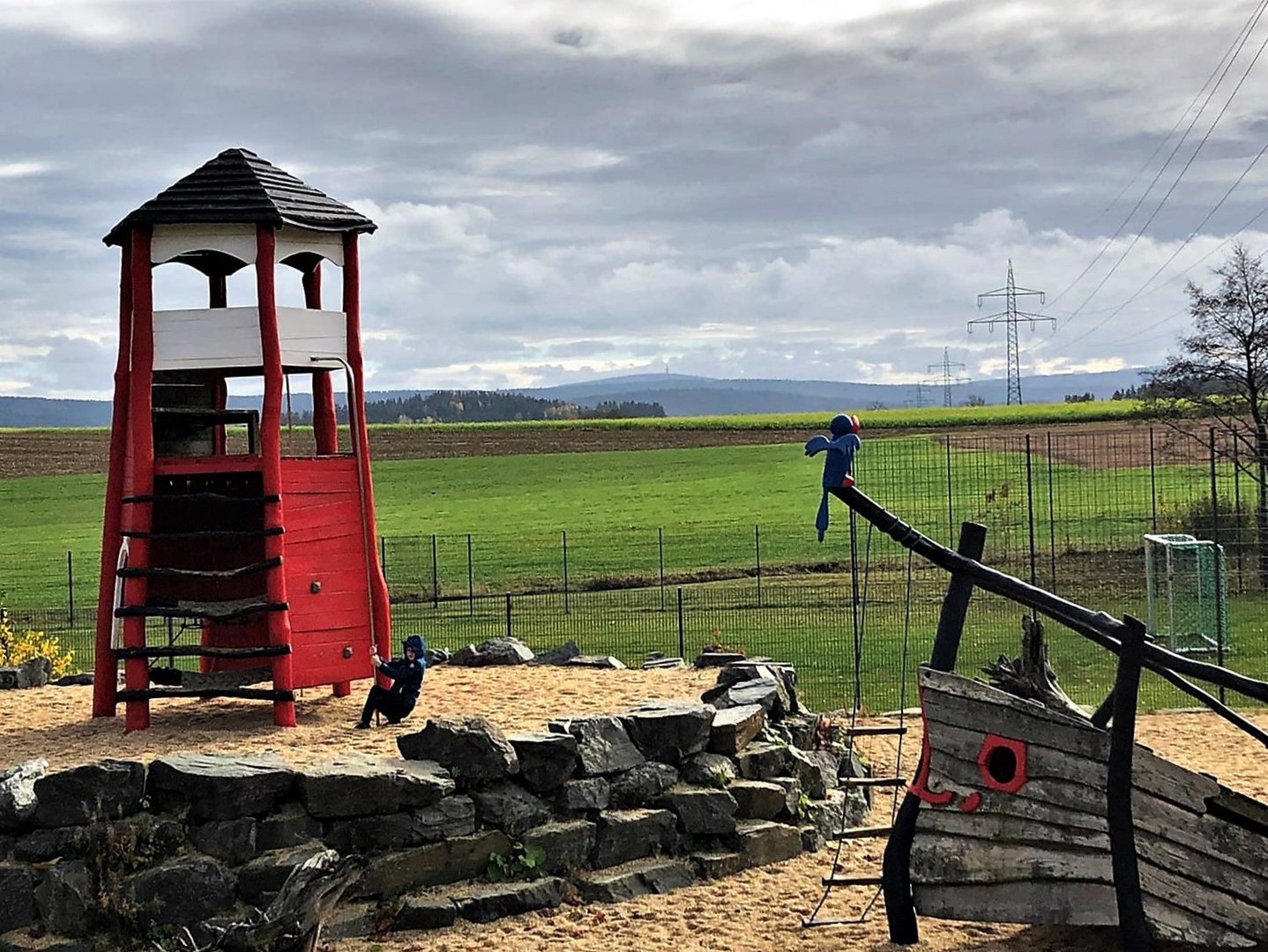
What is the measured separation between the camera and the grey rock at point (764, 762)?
12148 millimetres

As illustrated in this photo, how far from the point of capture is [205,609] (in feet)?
39.9

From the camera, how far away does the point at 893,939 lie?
31.6ft

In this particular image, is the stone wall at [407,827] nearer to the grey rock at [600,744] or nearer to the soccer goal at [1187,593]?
the grey rock at [600,744]

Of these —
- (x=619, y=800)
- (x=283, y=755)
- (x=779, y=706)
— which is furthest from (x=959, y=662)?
(x=283, y=755)

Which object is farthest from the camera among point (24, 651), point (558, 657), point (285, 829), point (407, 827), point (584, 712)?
point (24, 651)

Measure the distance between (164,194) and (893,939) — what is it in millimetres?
8425

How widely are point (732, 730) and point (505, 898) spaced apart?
252 centimetres

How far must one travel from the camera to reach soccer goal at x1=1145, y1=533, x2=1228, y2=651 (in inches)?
877

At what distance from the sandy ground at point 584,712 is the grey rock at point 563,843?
42cm

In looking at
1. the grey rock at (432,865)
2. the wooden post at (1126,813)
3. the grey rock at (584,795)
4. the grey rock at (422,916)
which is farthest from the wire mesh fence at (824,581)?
the wooden post at (1126,813)

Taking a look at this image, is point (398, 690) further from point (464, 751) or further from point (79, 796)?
point (79, 796)

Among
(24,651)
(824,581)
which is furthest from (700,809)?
(824,581)

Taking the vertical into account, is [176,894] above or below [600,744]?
below

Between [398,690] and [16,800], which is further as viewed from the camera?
[398,690]
